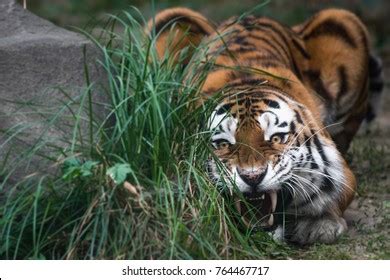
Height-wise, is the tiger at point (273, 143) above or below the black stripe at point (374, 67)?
above

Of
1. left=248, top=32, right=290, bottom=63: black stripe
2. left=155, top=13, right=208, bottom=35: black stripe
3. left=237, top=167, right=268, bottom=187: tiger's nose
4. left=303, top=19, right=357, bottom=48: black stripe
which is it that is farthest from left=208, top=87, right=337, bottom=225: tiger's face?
left=303, top=19, right=357, bottom=48: black stripe

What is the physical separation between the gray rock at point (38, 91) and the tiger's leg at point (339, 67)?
6.39 feet

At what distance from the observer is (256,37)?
21.1 feet

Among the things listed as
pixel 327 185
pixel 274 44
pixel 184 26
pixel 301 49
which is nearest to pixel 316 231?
pixel 327 185

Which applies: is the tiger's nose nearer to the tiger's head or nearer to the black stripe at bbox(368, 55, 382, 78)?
the tiger's head

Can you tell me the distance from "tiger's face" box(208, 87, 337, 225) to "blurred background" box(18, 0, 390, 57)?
15.3 feet

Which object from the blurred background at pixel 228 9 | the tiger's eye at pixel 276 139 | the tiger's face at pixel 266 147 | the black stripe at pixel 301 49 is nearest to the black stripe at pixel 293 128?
the tiger's face at pixel 266 147

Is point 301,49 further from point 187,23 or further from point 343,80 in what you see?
point 187,23

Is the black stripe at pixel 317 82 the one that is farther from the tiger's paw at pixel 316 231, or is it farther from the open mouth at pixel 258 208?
the open mouth at pixel 258 208

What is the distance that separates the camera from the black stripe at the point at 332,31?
7.10 metres

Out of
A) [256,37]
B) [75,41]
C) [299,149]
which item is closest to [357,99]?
[256,37]

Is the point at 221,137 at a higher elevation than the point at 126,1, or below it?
higher
